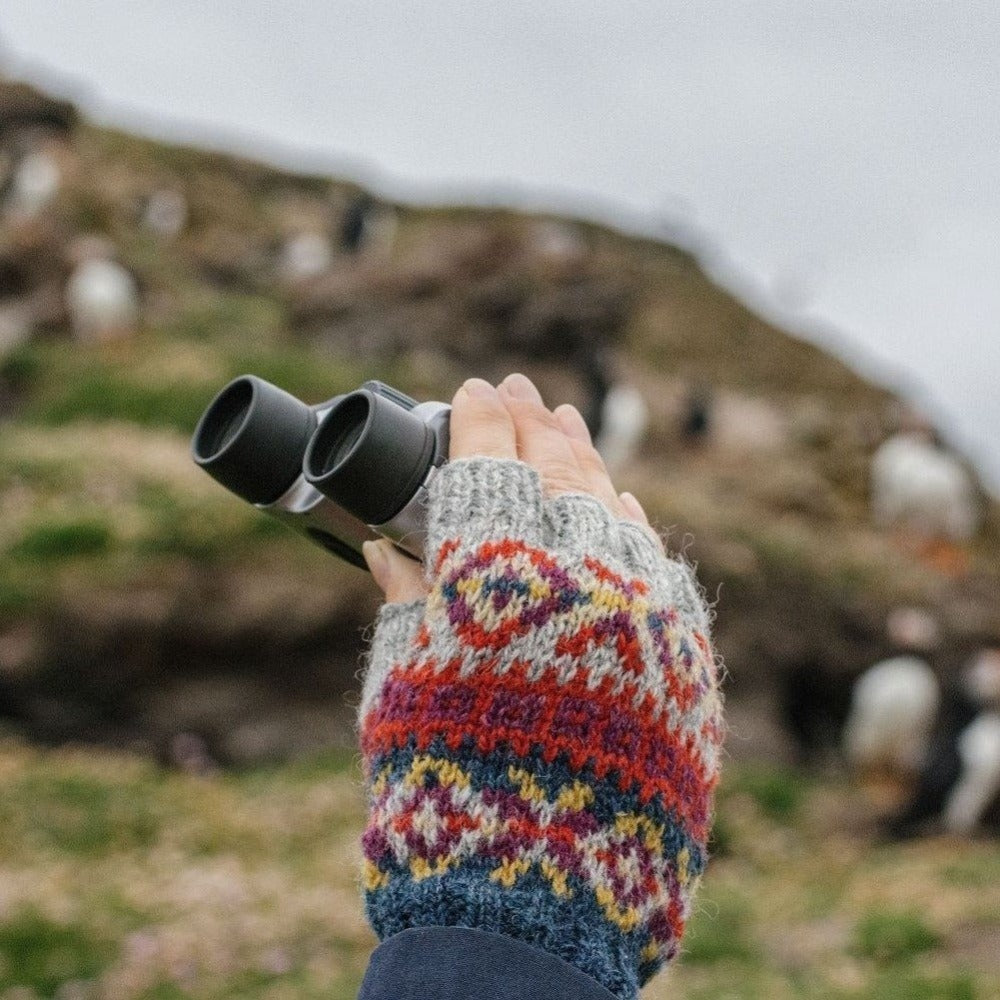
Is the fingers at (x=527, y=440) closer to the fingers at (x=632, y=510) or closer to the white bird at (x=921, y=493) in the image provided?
the fingers at (x=632, y=510)

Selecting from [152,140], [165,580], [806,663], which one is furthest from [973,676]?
[152,140]

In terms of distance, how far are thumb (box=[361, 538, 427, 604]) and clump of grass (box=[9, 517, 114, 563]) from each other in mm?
9090

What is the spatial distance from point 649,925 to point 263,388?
89 cm

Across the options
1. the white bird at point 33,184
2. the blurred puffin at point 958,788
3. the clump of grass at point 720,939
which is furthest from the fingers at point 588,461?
the white bird at point 33,184

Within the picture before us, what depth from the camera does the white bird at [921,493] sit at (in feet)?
54.2

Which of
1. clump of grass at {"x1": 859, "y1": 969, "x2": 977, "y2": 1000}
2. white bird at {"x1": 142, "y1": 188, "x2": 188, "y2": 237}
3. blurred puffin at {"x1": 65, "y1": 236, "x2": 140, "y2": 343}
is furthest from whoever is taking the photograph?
white bird at {"x1": 142, "y1": 188, "x2": 188, "y2": 237}

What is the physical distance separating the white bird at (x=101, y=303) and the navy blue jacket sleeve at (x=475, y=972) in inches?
626

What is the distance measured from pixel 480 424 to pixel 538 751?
1.38ft

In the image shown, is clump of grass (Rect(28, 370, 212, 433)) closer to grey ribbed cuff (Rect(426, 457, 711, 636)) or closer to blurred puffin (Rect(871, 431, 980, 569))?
blurred puffin (Rect(871, 431, 980, 569))

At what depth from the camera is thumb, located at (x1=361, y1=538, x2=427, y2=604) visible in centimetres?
168

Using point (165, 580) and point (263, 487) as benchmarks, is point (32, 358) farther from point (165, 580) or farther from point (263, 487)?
point (263, 487)

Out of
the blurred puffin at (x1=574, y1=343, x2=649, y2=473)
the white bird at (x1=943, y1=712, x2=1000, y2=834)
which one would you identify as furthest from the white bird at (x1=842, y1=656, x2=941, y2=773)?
the blurred puffin at (x1=574, y1=343, x2=649, y2=473)

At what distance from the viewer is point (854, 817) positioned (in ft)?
36.0

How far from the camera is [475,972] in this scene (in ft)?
4.45
